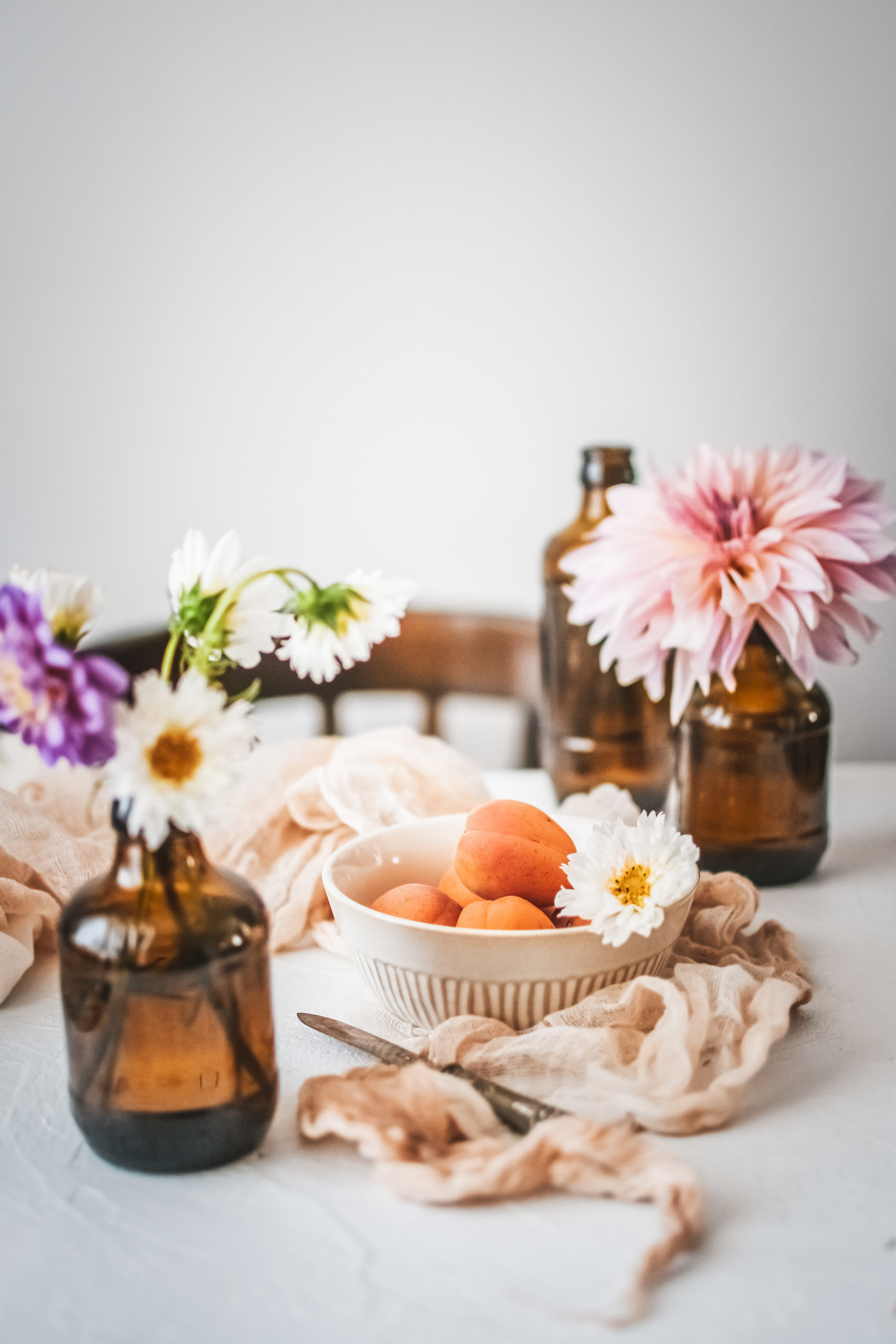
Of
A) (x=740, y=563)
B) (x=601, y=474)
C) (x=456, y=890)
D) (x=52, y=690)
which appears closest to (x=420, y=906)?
(x=456, y=890)

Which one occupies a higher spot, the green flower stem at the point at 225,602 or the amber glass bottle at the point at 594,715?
the green flower stem at the point at 225,602

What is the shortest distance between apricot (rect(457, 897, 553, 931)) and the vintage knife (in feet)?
0.23

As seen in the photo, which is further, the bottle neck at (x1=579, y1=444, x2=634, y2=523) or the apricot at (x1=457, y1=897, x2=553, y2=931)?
Result: the bottle neck at (x1=579, y1=444, x2=634, y2=523)

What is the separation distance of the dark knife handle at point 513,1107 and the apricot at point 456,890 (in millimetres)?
112

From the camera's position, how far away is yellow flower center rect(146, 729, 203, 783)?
42 cm

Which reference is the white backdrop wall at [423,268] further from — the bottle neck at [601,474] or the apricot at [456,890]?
the apricot at [456,890]

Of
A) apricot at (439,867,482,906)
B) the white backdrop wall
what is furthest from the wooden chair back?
apricot at (439,867,482,906)

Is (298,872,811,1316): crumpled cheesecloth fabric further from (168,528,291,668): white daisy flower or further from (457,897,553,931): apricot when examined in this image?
(168,528,291,668): white daisy flower

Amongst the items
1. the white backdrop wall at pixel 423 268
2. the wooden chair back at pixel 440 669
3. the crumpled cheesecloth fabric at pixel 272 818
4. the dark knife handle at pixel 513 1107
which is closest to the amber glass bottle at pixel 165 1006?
the dark knife handle at pixel 513 1107

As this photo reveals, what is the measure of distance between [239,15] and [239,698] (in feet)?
4.36

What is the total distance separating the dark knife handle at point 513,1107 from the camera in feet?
1.60

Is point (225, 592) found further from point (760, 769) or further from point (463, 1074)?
point (760, 769)

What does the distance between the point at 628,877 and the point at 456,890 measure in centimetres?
11

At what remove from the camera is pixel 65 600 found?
0.43 meters
